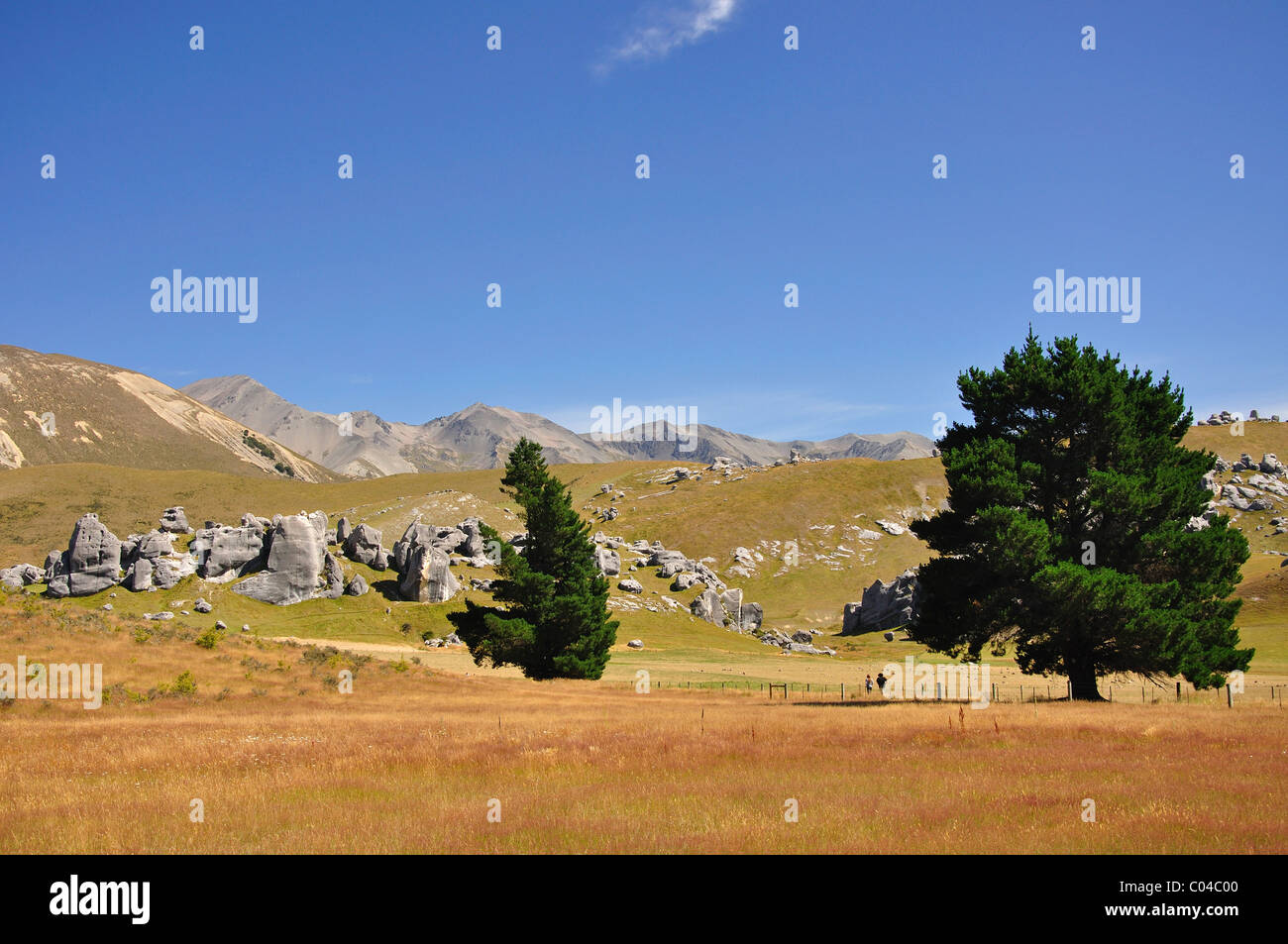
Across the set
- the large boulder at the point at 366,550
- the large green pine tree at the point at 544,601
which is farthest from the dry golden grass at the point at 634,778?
the large boulder at the point at 366,550

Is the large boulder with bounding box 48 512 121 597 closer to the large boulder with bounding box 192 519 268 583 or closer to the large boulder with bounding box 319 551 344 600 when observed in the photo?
the large boulder with bounding box 192 519 268 583

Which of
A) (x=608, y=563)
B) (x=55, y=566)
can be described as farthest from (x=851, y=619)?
(x=55, y=566)

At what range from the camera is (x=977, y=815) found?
46.8 ft

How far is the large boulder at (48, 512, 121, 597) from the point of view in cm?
8562

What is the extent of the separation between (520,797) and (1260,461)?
701 ft

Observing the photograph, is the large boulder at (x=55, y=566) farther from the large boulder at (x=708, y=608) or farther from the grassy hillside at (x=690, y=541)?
the large boulder at (x=708, y=608)

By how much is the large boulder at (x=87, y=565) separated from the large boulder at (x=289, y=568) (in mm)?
13023

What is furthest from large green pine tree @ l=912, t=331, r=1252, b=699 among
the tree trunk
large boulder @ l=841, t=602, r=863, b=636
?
large boulder @ l=841, t=602, r=863, b=636

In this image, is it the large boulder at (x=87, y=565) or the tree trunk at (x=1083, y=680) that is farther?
the large boulder at (x=87, y=565)

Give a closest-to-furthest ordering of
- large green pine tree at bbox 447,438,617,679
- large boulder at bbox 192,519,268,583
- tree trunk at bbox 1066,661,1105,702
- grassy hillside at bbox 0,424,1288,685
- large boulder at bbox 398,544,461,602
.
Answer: tree trunk at bbox 1066,661,1105,702 → large green pine tree at bbox 447,438,617,679 → grassy hillside at bbox 0,424,1288,685 → large boulder at bbox 192,519,268,583 → large boulder at bbox 398,544,461,602

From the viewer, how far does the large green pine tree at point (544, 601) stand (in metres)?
51.8

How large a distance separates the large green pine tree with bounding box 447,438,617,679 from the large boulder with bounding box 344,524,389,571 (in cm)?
5230
